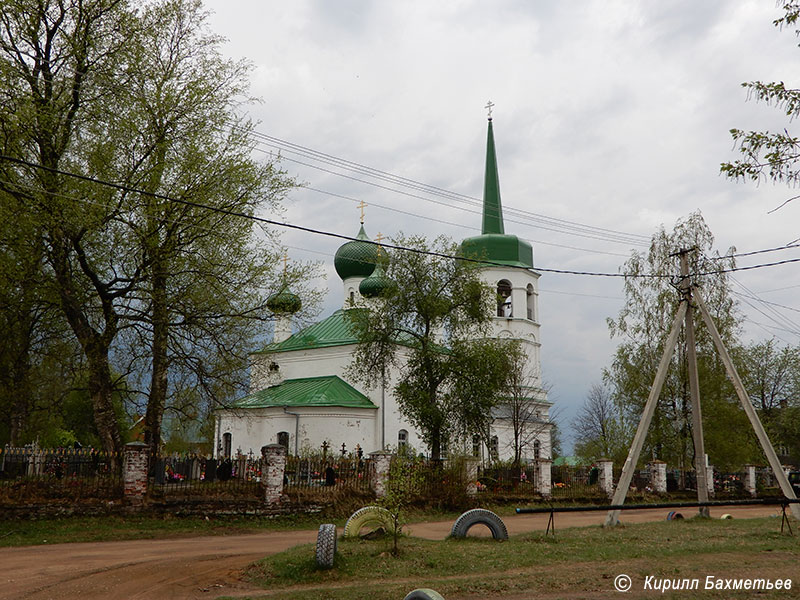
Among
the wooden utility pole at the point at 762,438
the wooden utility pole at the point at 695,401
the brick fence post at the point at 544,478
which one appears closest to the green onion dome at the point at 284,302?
the wooden utility pole at the point at 695,401

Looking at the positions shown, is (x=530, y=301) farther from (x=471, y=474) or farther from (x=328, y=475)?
(x=328, y=475)

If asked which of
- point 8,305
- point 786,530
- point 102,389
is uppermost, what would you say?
point 8,305

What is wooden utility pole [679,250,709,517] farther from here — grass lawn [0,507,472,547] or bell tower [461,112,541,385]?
bell tower [461,112,541,385]

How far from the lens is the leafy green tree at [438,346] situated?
2512cm

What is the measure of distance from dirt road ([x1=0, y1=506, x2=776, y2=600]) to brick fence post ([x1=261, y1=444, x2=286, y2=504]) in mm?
2121

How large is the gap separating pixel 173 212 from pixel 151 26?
17.2 feet

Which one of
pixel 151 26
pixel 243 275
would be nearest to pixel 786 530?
pixel 243 275

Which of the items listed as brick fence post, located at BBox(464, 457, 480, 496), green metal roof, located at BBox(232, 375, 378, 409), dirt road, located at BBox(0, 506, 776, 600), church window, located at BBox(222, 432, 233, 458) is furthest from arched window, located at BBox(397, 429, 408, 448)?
dirt road, located at BBox(0, 506, 776, 600)

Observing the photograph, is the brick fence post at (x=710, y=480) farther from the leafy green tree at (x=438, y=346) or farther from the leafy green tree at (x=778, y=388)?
the leafy green tree at (x=778, y=388)

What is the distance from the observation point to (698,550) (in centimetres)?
1173

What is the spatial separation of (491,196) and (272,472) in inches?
1269

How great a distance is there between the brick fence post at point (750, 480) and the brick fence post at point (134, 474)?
2499 centimetres

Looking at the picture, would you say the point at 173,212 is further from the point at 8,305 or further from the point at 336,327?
the point at 336,327

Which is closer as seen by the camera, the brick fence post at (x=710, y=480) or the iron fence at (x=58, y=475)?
the iron fence at (x=58, y=475)
